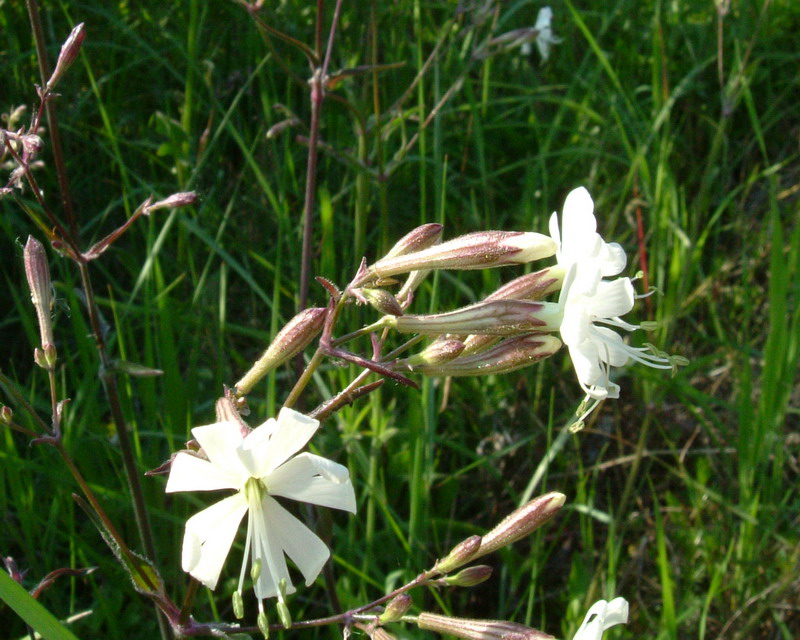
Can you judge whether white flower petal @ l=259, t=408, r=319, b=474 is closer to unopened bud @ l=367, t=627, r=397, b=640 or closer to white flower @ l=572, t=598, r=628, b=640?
unopened bud @ l=367, t=627, r=397, b=640

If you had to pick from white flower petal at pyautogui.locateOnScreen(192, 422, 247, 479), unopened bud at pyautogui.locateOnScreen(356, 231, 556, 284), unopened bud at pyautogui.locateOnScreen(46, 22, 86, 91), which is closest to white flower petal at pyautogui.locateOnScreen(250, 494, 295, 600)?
white flower petal at pyautogui.locateOnScreen(192, 422, 247, 479)

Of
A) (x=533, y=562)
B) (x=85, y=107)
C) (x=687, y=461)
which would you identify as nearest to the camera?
(x=533, y=562)

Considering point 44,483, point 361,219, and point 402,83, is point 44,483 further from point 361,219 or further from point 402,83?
point 402,83

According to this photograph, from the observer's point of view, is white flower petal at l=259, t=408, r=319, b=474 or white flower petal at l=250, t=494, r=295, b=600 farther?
white flower petal at l=250, t=494, r=295, b=600

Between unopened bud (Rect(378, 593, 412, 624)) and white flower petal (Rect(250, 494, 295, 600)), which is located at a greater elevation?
white flower petal (Rect(250, 494, 295, 600))

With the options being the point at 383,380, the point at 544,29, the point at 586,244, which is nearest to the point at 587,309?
the point at 586,244

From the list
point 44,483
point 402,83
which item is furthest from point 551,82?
point 44,483

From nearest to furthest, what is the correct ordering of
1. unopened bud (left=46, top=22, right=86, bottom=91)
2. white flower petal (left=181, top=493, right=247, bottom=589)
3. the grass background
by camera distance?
white flower petal (left=181, top=493, right=247, bottom=589) → unopened bud (left=46, top=22, right=86, bottom=91) → the grass background
